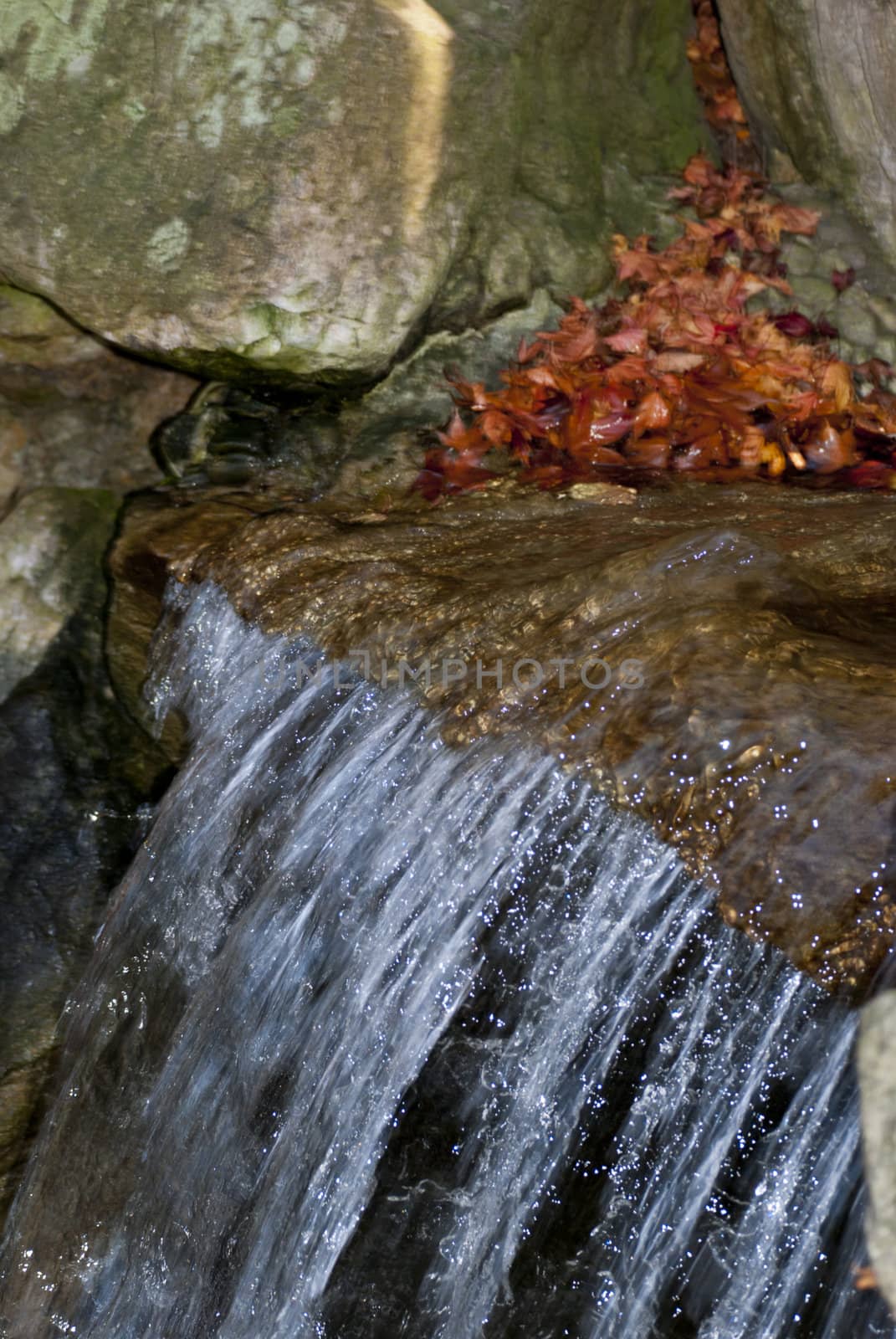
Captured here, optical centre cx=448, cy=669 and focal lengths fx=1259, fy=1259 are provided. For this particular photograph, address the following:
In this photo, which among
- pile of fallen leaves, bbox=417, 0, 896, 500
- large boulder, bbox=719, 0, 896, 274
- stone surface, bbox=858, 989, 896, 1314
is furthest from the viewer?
large boulder, bbox=719, 0, 896, 274

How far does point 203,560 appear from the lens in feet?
11.4

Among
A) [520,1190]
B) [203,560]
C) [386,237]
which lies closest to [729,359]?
[386,237]

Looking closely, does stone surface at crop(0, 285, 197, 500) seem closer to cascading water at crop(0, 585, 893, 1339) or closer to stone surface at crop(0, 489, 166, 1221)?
stone surface at crop(0, 489, 166, 1221)

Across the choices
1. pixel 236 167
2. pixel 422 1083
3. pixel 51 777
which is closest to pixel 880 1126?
pixel 422 1083

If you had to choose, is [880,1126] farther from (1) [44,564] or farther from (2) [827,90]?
(2) [827,90]

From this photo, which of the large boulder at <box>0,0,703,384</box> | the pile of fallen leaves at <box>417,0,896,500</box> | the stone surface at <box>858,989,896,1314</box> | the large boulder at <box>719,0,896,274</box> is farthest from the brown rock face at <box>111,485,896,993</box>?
the large boulder at <box>719,0,896,274</box>

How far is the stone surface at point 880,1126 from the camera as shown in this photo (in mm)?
1692

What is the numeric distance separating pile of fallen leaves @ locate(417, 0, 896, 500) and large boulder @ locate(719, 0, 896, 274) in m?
0.18

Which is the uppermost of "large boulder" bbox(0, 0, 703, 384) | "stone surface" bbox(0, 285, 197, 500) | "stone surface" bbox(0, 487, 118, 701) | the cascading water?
"large boulder" bbox(0, 0, 703, 384)

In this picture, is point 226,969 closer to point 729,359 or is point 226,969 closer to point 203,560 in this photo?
point 203,560

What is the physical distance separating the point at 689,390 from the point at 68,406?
198 cm

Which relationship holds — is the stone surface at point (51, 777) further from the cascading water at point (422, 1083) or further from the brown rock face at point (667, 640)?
the cascading water at point (422, 1083)

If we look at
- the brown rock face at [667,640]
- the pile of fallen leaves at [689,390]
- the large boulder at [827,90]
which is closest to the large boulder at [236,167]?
the pile of fallen leaves at [689,390]

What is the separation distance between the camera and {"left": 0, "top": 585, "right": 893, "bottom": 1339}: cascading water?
1.85 metres
